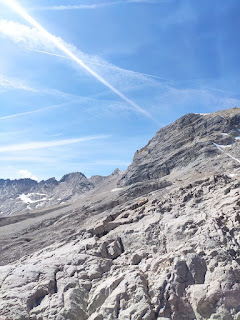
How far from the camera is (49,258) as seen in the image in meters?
26.7

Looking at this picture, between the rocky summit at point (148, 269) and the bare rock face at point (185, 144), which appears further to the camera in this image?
the bare rock face at point (185, 144)

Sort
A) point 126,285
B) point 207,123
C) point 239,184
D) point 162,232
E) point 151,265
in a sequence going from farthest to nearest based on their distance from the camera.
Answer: point 207,123, point 239,184, point 162,232, point 151,265, point 126,285

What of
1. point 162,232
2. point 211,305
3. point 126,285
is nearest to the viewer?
point 211,305

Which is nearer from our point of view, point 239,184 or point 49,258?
point 49,258

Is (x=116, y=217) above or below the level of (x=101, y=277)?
above

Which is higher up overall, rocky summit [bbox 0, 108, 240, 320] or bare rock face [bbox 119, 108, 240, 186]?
bare rock face [bbox 119, 108, 240, 186]

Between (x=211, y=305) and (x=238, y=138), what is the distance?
8820cm

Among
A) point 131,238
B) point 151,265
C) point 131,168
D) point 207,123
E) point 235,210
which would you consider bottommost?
point 151,265

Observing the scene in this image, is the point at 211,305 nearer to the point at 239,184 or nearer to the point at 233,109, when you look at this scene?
the point at 239,184

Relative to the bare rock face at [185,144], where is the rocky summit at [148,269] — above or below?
below

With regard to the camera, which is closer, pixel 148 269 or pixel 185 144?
pixel 148 269

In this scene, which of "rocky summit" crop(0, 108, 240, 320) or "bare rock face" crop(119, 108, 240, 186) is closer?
"rocky summit" crop(0, 108, 240, 320)

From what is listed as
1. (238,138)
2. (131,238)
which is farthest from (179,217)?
(238,138)

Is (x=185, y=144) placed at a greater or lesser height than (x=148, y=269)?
greater
